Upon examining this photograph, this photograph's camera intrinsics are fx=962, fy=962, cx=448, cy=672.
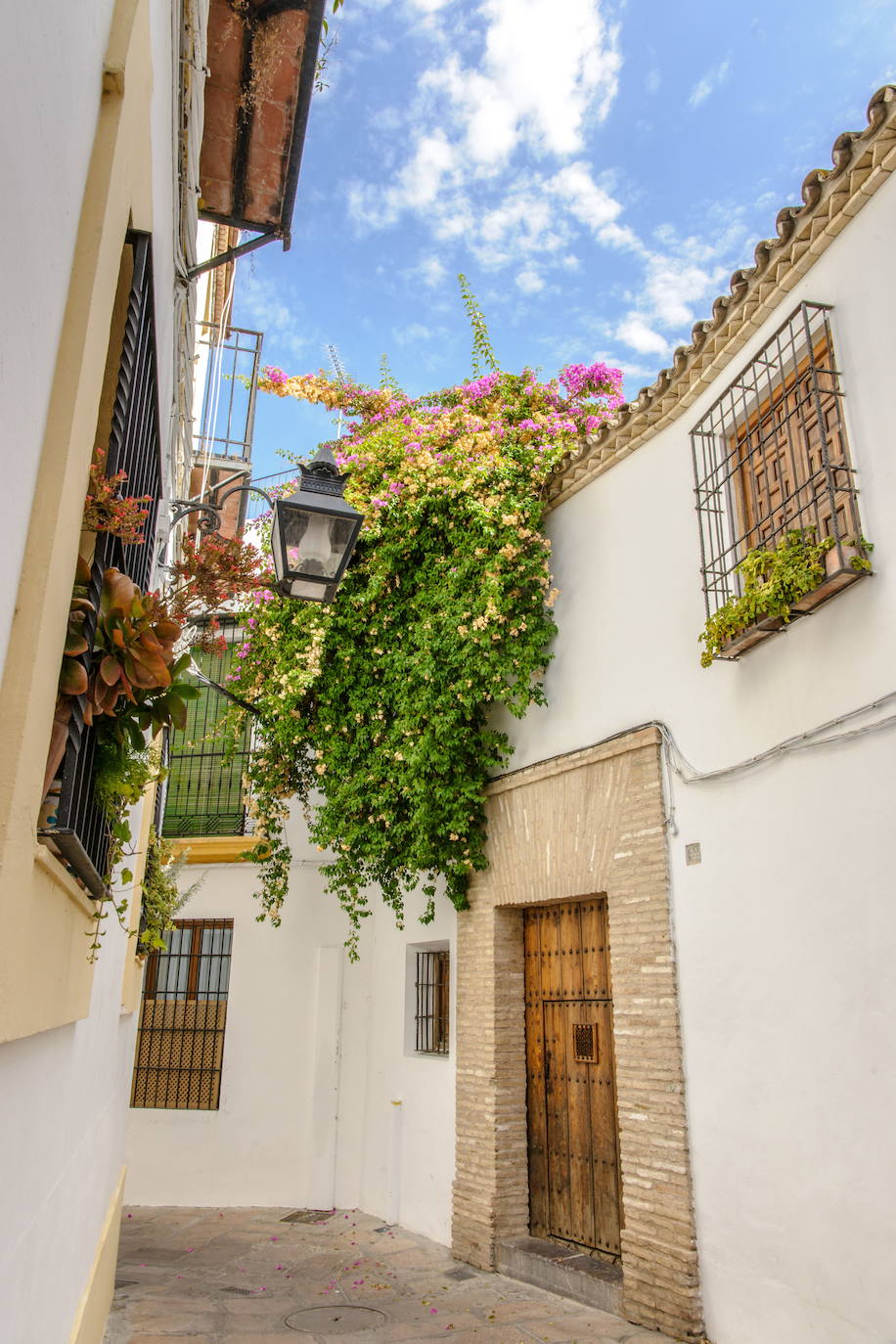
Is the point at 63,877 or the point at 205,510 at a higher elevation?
the point at 205,510

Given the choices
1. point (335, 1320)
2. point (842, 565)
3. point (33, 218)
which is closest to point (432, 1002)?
point (335, 1320)

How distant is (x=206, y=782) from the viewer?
10977 millimetres

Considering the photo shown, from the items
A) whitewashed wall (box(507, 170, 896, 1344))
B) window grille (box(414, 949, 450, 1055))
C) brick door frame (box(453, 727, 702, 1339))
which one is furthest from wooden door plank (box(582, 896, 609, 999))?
window grille (box(414, 949, 450, 1055))

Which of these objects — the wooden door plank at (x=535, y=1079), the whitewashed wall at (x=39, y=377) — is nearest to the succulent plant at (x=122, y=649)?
the whitewashed wall at (x=39, y=377)

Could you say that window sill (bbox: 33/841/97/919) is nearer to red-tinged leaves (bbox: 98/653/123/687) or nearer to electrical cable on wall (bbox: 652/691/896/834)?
red-tinged leaves (bbox: 98/653/123/687)

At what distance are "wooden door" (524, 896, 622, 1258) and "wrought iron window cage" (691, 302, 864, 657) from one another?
8.62ft

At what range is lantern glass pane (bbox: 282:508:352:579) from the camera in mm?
4531

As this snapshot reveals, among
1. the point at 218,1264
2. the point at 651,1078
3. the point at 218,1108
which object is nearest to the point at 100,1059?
the point at 651,1078

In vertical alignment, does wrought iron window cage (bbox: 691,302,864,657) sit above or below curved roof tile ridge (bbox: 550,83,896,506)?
below

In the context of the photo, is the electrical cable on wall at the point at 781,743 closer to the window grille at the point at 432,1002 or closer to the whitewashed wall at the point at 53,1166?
the whitewashed wall at the point at 53,1166

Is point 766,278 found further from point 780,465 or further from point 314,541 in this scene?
point 314,541

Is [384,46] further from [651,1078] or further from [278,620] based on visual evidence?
[651,1078]

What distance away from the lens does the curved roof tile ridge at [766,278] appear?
4270 mm

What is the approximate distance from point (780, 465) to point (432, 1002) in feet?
18.2
